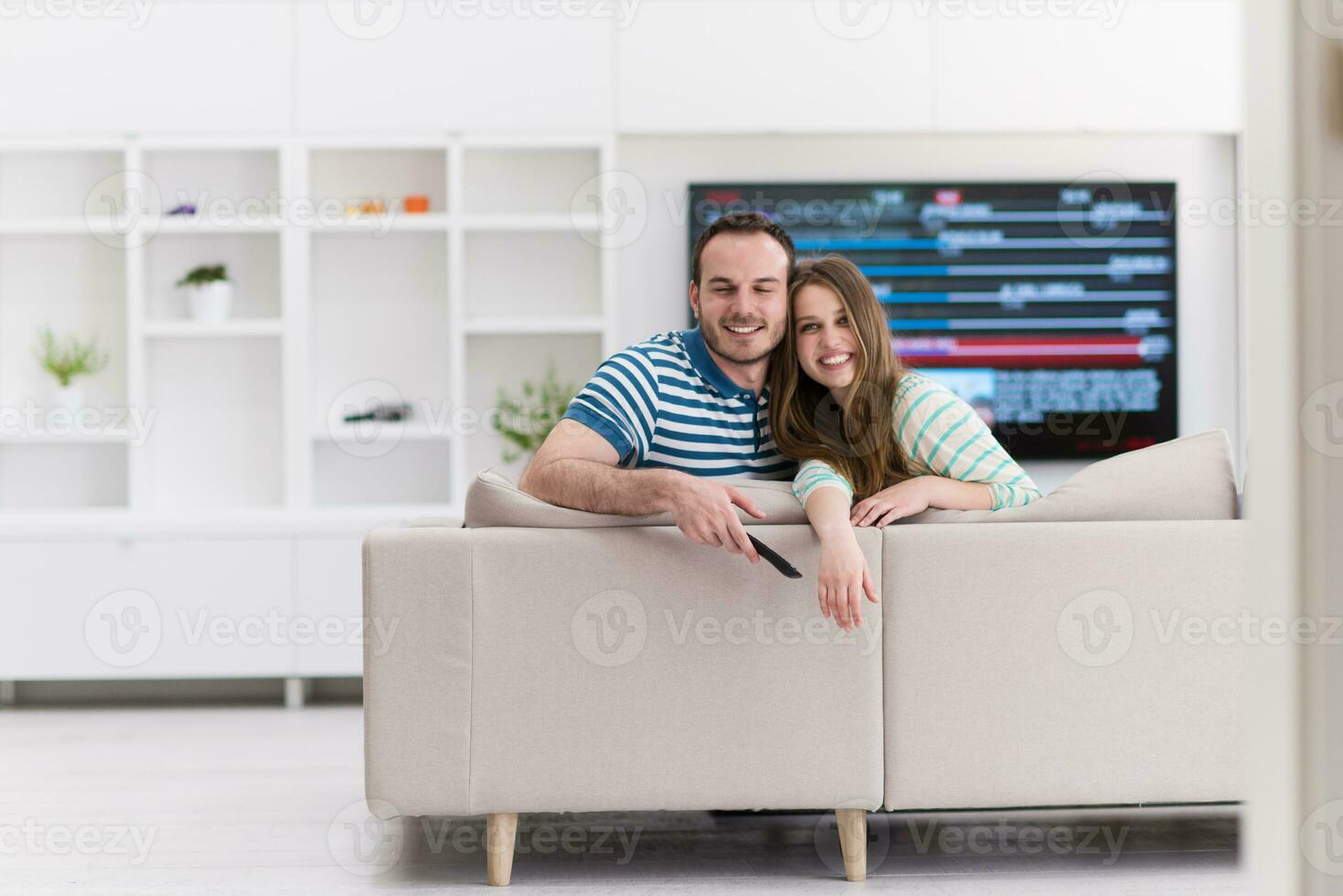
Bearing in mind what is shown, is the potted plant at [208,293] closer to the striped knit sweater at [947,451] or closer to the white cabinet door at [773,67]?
the white cabinet door at [773,67]

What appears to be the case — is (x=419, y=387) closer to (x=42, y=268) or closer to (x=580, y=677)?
(x=42, y=268)

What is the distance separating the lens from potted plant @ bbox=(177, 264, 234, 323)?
13.4ft

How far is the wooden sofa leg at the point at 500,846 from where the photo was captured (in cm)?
190

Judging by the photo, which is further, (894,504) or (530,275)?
(530,275)

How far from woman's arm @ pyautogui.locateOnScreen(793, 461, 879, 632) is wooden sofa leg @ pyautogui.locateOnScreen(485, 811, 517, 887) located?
0.62 metres

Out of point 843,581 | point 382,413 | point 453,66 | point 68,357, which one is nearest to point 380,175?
point 453,66

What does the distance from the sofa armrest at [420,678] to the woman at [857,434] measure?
0.58 meters

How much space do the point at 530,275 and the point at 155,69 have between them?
1.43m

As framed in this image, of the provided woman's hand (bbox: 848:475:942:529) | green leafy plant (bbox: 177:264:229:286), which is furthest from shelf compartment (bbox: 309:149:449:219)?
woman's hand (bbox: 848:475:942:529)

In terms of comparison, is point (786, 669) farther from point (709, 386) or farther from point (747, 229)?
point (747, 229)

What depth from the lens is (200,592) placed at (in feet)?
12.4

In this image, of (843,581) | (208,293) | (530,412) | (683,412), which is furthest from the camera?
(530,412)

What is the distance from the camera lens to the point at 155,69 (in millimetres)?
3994

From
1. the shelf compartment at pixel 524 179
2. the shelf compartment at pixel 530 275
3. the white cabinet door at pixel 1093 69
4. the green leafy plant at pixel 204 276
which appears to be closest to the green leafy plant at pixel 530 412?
the shelf compartment at pixel 530 275
